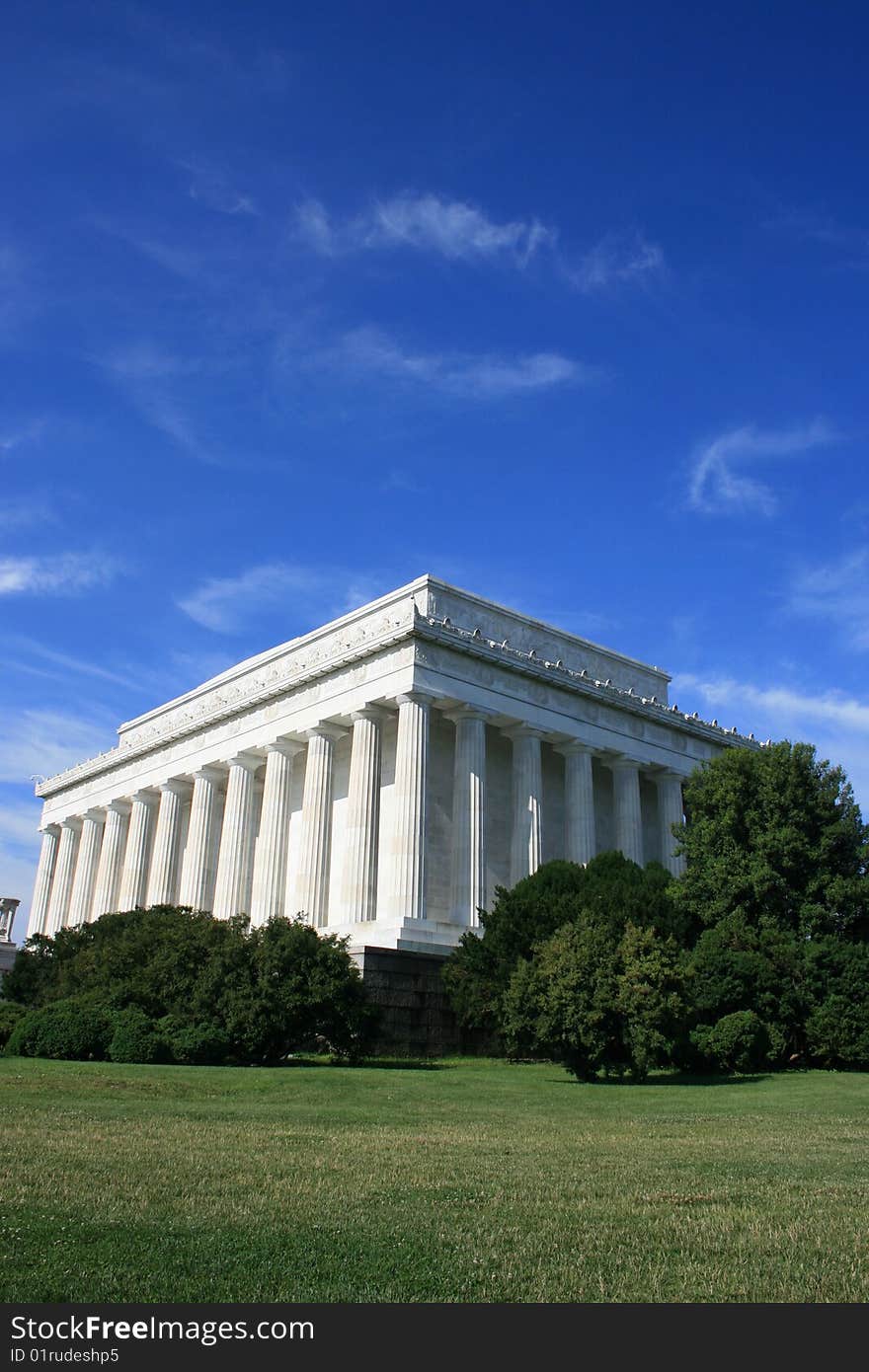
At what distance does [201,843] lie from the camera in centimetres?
6888

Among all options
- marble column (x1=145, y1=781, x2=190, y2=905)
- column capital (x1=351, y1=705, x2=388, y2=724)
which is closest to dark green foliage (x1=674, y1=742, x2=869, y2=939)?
column capital (x1=351, y1=705, x2=388, y2=724)

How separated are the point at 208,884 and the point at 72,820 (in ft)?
66.6

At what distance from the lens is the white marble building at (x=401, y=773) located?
5575 centimetres

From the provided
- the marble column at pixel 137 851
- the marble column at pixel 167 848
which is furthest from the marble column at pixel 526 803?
the marble column at pixel 137 851

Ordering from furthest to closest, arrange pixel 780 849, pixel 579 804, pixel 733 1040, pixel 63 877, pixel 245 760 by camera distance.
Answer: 1. pixel 63 877
2. pixel 245 760
3. pixel 579 804
4. pixel 780 849
5. pixel 733 1040

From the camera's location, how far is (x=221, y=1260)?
9.02 metres

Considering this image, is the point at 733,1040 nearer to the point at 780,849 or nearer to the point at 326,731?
the point at 780,849

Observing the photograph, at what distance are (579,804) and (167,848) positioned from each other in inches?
1042

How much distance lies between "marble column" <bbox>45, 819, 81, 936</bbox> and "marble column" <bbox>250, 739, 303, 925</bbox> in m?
24.7

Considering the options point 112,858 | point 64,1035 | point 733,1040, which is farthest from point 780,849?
point 112,858

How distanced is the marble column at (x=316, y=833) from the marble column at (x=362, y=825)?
2.57 metres

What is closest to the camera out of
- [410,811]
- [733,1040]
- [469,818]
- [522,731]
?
[733,1040]

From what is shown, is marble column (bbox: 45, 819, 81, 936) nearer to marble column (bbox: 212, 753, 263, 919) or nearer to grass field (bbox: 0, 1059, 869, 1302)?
marble column (bbox: 212, 753, 263, 919)

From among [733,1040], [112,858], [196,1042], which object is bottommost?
[196,1042]
